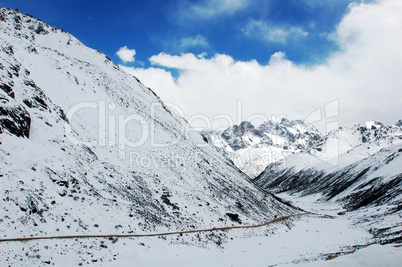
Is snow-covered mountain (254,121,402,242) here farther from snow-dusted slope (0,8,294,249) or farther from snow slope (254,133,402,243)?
snow-dusted slope (0,8,294,249)

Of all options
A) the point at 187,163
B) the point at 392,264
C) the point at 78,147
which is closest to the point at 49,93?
the point at 78,147

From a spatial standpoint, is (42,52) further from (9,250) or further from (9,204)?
(9,250)

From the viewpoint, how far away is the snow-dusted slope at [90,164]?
21109 mm

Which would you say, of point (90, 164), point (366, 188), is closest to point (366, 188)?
point (366, 188)

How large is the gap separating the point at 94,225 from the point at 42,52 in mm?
46612

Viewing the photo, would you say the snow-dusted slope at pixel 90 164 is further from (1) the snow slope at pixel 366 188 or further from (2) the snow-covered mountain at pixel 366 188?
(1) the snow slope at pixel 366 188

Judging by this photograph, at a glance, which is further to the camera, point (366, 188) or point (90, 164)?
point (366, 188)

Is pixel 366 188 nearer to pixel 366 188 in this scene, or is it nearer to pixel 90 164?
pixel 366 188

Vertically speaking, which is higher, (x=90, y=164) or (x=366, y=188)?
(x=90, y=164)

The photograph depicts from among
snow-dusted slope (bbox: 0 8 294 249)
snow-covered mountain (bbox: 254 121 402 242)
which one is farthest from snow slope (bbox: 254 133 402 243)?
snow-dusted slope (bbox: 0 8 294 249)

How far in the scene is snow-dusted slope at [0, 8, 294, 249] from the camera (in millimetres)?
21109

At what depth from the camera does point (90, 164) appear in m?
30.2

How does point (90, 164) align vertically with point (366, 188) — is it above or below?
above

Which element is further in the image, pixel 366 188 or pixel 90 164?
pixel 366 188
